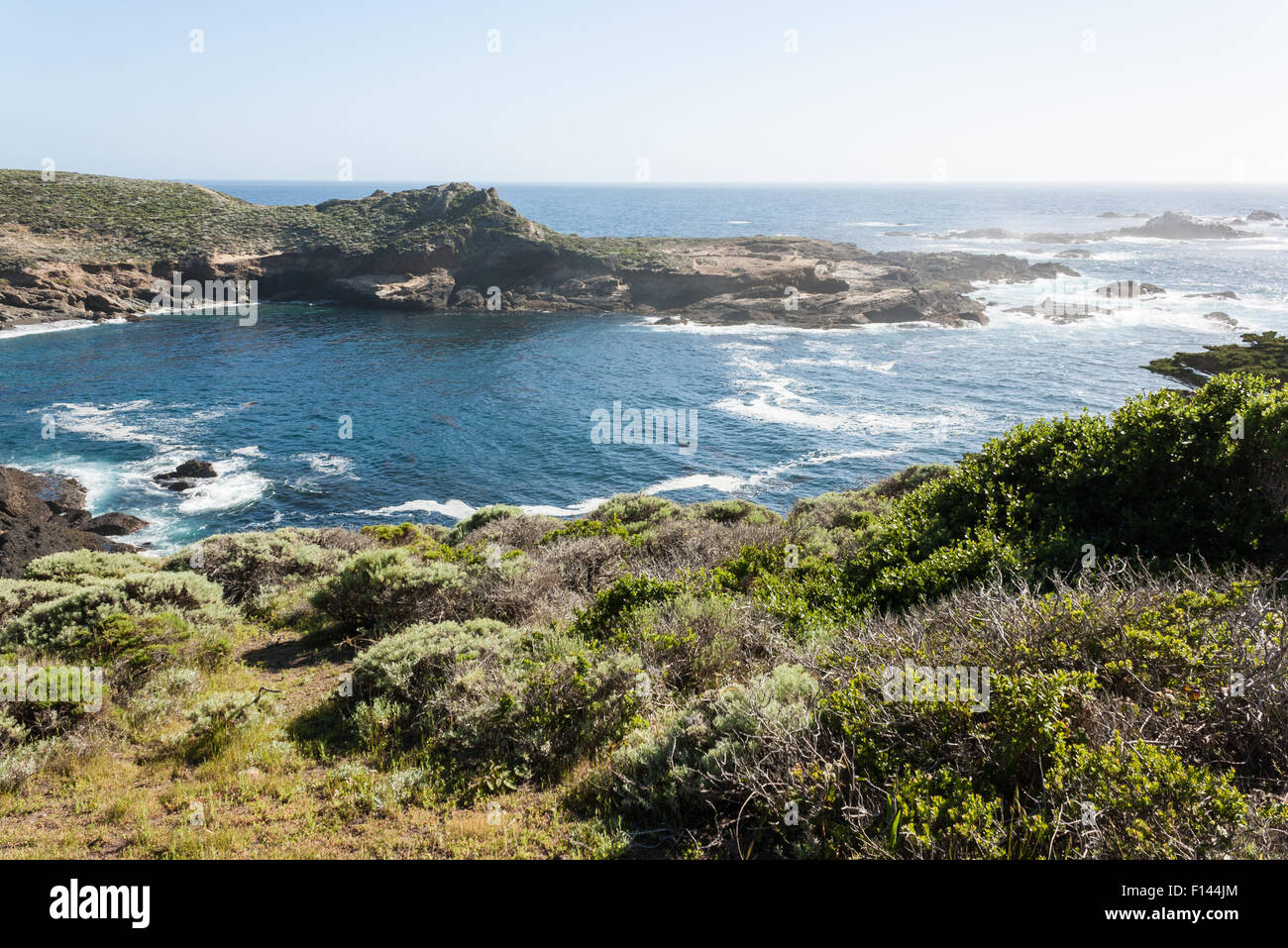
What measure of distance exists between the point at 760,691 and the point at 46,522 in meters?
29.7

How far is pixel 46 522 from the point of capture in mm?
24469

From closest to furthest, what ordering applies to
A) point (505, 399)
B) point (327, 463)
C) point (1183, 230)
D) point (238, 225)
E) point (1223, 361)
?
point (1223, 361)
point (327, 463)
point (505, 399)
point (238, 225)
point (1183, 230)

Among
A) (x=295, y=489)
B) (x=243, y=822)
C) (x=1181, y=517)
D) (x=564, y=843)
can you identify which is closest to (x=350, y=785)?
(x=243, y=822)

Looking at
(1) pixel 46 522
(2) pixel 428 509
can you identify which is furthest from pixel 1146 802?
(1) pixel 46 522

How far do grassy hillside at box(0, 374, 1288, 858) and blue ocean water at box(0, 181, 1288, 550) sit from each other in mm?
21465

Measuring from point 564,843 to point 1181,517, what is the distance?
8.06 metres

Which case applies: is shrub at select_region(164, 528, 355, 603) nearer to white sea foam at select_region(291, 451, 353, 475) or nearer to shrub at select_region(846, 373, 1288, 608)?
shrub at select_region(846, 373, 1288, 608)

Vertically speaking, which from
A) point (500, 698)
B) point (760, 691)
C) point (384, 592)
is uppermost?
point (760, 691)

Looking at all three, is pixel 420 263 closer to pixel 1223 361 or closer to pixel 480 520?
pixel 480 520

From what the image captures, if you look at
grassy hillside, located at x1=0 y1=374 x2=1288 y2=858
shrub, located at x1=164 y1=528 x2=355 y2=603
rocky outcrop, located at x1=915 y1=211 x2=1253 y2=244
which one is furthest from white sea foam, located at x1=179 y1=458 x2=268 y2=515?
rocky outcrop, located at x1=915 y1=211 x2=1253 y2=244

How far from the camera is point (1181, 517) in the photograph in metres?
8.07

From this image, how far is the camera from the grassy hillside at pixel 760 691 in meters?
4.47

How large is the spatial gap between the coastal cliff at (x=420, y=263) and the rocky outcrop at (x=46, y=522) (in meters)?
45.7
